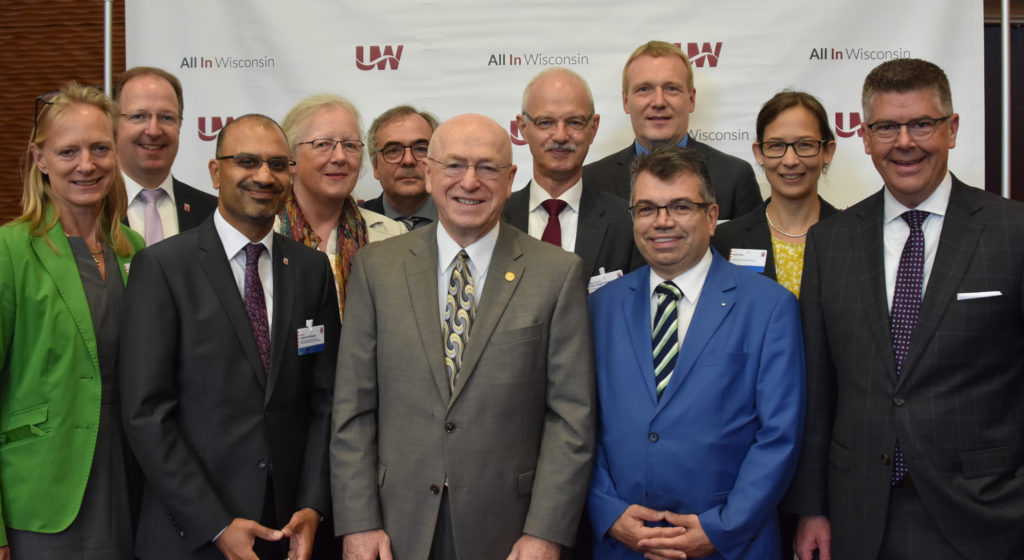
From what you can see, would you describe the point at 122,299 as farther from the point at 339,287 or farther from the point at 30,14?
the point at 30,14

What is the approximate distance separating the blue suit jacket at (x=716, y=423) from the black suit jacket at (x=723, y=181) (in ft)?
3.75

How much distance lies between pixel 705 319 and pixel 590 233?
2.37 ft

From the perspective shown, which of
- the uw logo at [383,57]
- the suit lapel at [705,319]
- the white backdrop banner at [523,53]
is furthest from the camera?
the uw logo at [383,57]

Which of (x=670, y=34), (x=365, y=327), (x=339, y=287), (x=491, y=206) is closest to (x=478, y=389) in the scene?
(x=365, y=327)

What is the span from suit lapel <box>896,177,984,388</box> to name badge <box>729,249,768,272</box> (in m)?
0.67

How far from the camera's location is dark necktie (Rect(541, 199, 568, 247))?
313 centimetres

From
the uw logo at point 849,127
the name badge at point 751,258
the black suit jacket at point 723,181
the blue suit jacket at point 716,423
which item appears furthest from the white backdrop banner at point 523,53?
the blue suit jacket at point 716,423

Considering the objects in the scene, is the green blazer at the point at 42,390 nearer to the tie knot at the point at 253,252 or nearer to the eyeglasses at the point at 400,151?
the tie knot at the point at 253,252

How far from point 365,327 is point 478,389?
384 mm

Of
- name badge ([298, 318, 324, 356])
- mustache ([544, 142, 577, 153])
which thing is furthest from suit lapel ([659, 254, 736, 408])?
name badge ([298, 318, 324, 356])

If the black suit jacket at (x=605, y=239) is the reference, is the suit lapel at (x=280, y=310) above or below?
below

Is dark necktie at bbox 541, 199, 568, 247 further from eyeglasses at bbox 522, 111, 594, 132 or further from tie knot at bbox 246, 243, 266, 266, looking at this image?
tie knot at bbox 246, 243, 266, 266

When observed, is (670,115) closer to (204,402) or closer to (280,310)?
(280,310)

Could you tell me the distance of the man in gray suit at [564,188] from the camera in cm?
305
